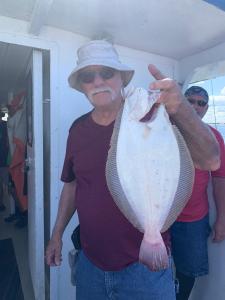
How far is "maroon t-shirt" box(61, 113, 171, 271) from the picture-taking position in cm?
145

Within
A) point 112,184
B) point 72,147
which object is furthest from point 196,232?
point 112,184

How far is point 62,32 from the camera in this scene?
236 cm

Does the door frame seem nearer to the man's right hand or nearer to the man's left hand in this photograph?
the man's right hand

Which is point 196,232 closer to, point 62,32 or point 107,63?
point 107,63

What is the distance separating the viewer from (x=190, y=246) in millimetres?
2100

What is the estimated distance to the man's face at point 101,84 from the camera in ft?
4.97

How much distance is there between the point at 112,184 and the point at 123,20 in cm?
138

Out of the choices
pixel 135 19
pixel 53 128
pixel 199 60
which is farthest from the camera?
pixel 199 60

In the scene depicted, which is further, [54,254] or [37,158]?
[37,158]

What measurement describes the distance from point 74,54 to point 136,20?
22.5 inches

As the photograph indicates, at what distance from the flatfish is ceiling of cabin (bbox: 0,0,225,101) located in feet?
3.23

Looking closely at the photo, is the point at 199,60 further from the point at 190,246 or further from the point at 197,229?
the point at 190,246

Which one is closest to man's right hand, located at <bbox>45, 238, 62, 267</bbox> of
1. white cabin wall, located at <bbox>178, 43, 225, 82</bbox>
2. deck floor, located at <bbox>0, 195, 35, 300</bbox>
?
deck floor, located at <bbox>0, 195, 35, 300</bbox>

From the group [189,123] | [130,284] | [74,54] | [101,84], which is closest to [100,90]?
[101,84]
